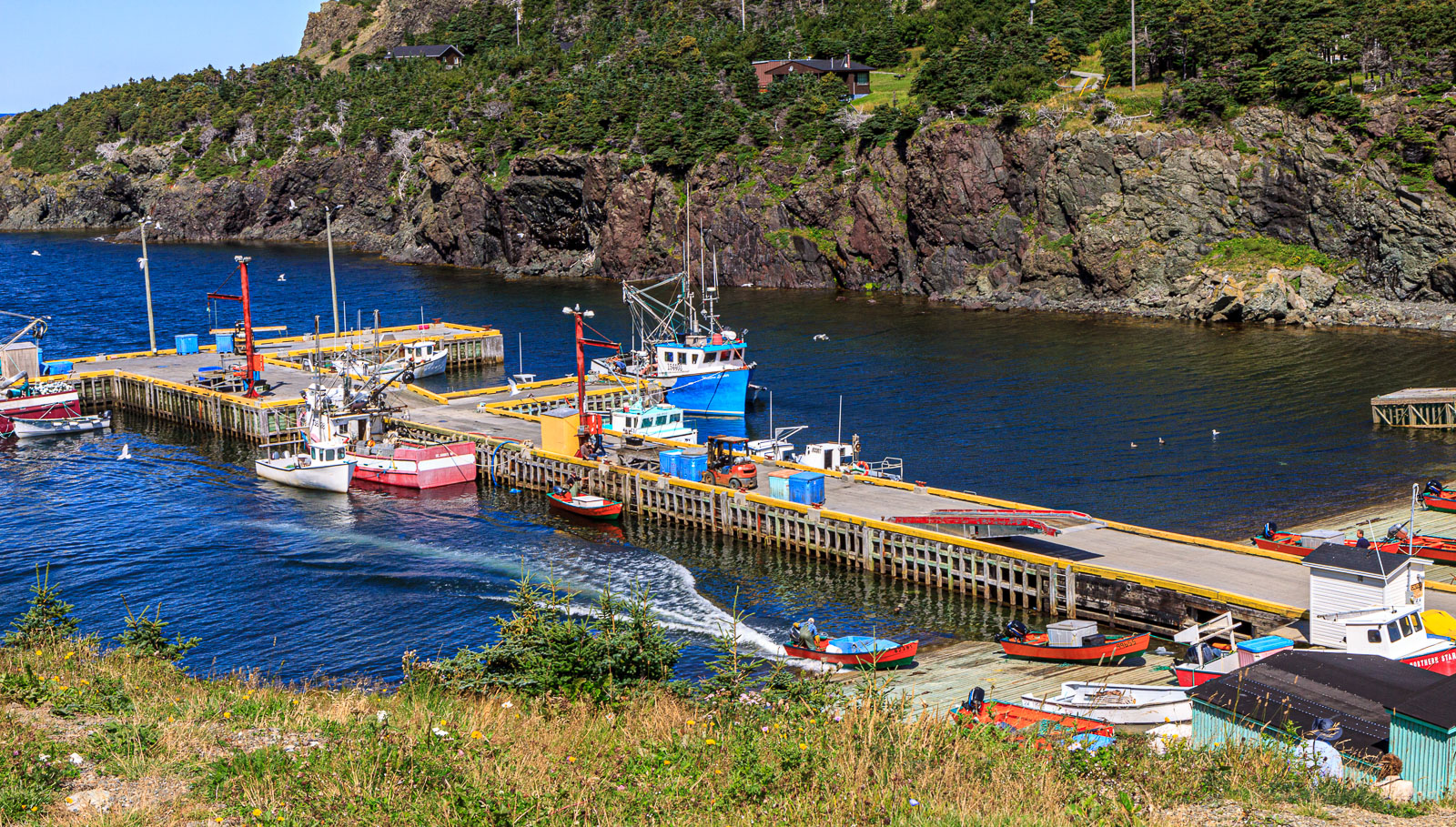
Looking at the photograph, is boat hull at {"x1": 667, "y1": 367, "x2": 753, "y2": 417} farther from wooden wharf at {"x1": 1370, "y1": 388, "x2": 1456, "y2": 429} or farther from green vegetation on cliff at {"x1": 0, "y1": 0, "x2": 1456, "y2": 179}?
green vegetation on cliff at {"x1": 0, "y1": 0, "x2": 1456, "y2": 179}

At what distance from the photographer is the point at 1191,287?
367 feet

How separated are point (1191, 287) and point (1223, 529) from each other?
214 feet

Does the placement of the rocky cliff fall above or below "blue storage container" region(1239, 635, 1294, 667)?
above

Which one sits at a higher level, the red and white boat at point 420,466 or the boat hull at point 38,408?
the boat hull at point 38,408

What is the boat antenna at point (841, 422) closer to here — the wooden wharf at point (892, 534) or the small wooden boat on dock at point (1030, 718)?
the wooden wharf at point (892, 534)

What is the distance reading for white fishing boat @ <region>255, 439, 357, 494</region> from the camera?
210 feet

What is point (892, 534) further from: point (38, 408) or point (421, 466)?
point (38, 408)

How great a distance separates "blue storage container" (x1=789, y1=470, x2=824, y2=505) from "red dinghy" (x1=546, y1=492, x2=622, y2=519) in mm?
9267

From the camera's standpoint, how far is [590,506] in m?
57.5

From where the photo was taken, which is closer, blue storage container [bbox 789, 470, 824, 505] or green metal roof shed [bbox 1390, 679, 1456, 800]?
green metal roof shed [bbox 1390, 679, 1456, 800]

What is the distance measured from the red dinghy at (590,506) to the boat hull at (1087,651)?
2463cm

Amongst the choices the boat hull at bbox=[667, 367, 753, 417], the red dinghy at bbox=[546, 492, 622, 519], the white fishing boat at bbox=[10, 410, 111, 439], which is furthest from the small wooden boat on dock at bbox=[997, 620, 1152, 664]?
the white fishing boat at bbox=[10, 410, 111, 439]

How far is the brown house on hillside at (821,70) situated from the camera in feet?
521

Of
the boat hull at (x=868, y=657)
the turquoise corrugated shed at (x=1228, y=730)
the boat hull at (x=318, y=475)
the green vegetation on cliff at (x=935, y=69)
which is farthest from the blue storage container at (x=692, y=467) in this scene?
the green vegetation on cliff at (x=935, y=69)
